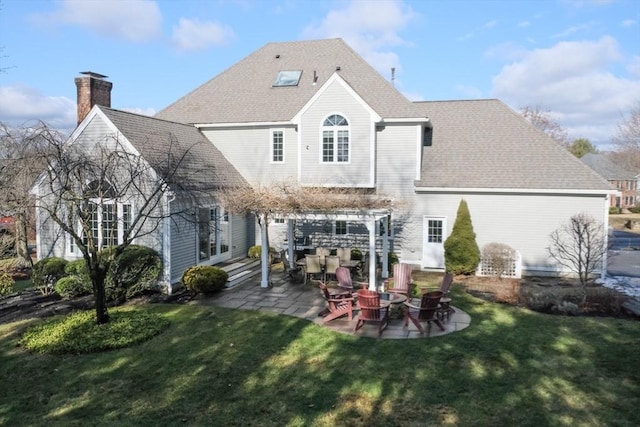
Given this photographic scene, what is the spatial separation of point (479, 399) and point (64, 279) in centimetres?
1222

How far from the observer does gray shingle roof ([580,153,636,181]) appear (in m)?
57.7

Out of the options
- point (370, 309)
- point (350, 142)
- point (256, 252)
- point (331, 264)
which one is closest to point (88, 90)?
point (256, 252)

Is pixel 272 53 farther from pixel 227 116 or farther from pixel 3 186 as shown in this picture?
pixel 3 186

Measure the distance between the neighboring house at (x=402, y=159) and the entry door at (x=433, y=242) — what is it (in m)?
0.04

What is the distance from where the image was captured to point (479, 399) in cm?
713

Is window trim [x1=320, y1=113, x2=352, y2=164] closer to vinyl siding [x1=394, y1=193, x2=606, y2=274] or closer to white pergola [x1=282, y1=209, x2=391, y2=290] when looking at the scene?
vinyl siding [x1=394, y1=193, x2=606, y2=274]

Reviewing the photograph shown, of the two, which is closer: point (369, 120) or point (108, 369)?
point (108, 369)

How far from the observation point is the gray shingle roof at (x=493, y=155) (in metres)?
17.6

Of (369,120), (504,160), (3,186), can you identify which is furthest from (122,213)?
(504,160)

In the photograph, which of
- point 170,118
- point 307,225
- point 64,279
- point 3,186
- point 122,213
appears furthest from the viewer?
point 170,118

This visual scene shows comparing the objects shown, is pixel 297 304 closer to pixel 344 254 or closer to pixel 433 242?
pixel 344 254

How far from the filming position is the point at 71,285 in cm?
1375

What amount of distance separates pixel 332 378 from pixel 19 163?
10.6 meters

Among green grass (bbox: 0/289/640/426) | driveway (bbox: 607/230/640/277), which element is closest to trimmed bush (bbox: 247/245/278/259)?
green grass (bbox: 0/289/640/426)
